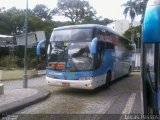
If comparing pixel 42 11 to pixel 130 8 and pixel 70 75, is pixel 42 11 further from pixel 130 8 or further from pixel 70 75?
pixel 70 75

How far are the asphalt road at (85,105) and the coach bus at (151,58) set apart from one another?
2.43 m

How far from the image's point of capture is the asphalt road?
10102mm

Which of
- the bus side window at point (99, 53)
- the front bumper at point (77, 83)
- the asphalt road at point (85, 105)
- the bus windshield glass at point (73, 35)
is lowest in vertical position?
the asphalt road at point (85, 105)

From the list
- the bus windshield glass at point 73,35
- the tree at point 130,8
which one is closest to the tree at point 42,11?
the tree at point 130,8

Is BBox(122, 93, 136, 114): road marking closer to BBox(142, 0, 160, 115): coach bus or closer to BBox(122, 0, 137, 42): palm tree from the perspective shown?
BBox(142, 0, 160, 115): coach bus

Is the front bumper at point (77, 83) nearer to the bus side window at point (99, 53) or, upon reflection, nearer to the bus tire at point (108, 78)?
the bus side window at point (99, 53)

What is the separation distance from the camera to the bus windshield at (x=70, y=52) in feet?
45.6

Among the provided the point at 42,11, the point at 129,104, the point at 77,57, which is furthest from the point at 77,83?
the point at 42,11

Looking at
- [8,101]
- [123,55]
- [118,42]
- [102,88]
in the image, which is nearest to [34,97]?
[8,101]

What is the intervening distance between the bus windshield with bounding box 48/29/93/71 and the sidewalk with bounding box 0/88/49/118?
1.52 metres

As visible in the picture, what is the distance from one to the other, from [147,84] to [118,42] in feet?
42.0

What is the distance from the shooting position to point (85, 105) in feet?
39.0

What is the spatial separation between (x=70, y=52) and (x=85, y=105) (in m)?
2.98

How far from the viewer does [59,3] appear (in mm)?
65125
